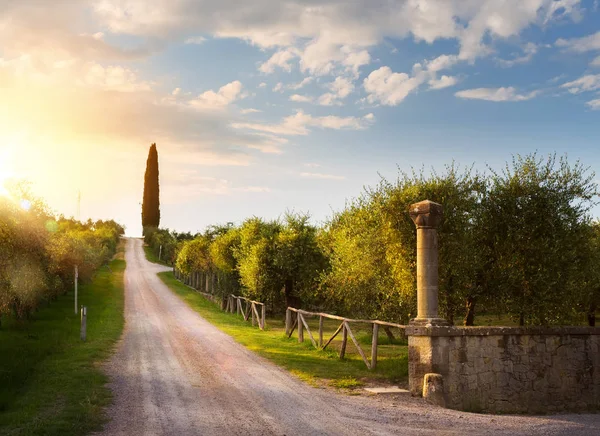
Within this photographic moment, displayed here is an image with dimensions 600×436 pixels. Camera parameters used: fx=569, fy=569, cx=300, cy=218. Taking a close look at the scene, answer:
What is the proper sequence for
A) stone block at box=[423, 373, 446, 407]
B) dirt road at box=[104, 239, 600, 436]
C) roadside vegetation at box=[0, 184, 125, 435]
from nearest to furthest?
dirt road at box=[104, 239, 600, 436]
roadside vegetation at box=[0, 184, 125, 435]
stone block at box=[423, 373, 446, 407]

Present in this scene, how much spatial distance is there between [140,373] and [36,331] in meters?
15.5

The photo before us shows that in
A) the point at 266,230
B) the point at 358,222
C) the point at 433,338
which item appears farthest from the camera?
the point at 266,230

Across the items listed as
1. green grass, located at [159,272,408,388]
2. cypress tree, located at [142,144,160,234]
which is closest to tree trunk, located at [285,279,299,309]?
green grass, located at [159,272,408,388]

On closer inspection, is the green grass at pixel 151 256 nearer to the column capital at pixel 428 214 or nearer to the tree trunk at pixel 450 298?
the tree trunk at pixel 450 298

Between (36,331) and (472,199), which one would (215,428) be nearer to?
(472,199)

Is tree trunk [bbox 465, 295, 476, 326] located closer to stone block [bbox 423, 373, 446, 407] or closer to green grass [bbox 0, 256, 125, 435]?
stone block [bbox 423, 373, 446, 407]

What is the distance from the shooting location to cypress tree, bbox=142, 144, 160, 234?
11875cm

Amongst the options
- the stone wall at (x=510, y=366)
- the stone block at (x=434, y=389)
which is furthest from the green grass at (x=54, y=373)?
the stone wall at (x=510, y=366)

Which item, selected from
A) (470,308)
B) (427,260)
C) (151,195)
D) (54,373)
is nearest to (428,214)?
(427,260)

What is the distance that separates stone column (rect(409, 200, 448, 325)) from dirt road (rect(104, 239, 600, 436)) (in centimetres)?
278

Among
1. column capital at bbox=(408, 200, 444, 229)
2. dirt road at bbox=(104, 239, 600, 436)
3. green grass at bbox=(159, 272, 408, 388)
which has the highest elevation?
column capital at bbox=(408, 200, 444, 229)

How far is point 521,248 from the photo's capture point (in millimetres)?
19359

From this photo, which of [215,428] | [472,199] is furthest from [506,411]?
[215,428]

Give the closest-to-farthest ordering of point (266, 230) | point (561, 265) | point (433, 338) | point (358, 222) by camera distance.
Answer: point (433, 338) → point (561, 265) → point (358, 222) → point (266, 230)
